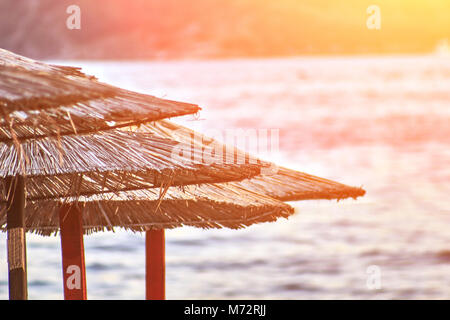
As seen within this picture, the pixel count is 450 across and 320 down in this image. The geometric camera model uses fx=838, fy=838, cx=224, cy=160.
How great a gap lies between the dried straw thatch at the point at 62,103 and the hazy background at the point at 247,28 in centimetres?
12183

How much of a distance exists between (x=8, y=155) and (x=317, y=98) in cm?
8568

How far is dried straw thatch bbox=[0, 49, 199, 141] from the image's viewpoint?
322 cm

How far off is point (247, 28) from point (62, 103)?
150 meters

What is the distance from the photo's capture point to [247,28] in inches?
A: 5960

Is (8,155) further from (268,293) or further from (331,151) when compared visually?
(331,151)

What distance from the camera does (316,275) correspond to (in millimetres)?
20766

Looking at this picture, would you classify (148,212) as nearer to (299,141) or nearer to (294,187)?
(294,187)

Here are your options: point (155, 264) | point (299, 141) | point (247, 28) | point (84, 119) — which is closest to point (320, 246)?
point (155, 264)

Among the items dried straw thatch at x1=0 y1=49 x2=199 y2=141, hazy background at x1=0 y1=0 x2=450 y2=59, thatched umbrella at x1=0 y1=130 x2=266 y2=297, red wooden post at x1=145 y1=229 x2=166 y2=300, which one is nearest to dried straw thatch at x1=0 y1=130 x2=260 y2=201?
thatched umbrella at x1=0 y1=130 x2=266 y2=297

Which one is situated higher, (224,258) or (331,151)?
(331,151)

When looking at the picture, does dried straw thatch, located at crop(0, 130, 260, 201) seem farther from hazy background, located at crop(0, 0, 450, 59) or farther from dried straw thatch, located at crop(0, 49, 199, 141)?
hazy background, located at crop(0, 0, 450, 59)

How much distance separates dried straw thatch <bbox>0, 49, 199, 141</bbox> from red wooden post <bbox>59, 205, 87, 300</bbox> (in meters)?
0.66

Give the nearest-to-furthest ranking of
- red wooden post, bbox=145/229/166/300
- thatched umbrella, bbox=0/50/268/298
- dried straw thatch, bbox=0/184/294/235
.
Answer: thatched umbrella, bbox=0/50/268/298 → dried straw thatch, bbox=0/184/294/235 → red wooden post, bbox=145/229/166/300

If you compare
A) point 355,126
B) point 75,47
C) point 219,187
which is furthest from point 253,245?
point 75,47
